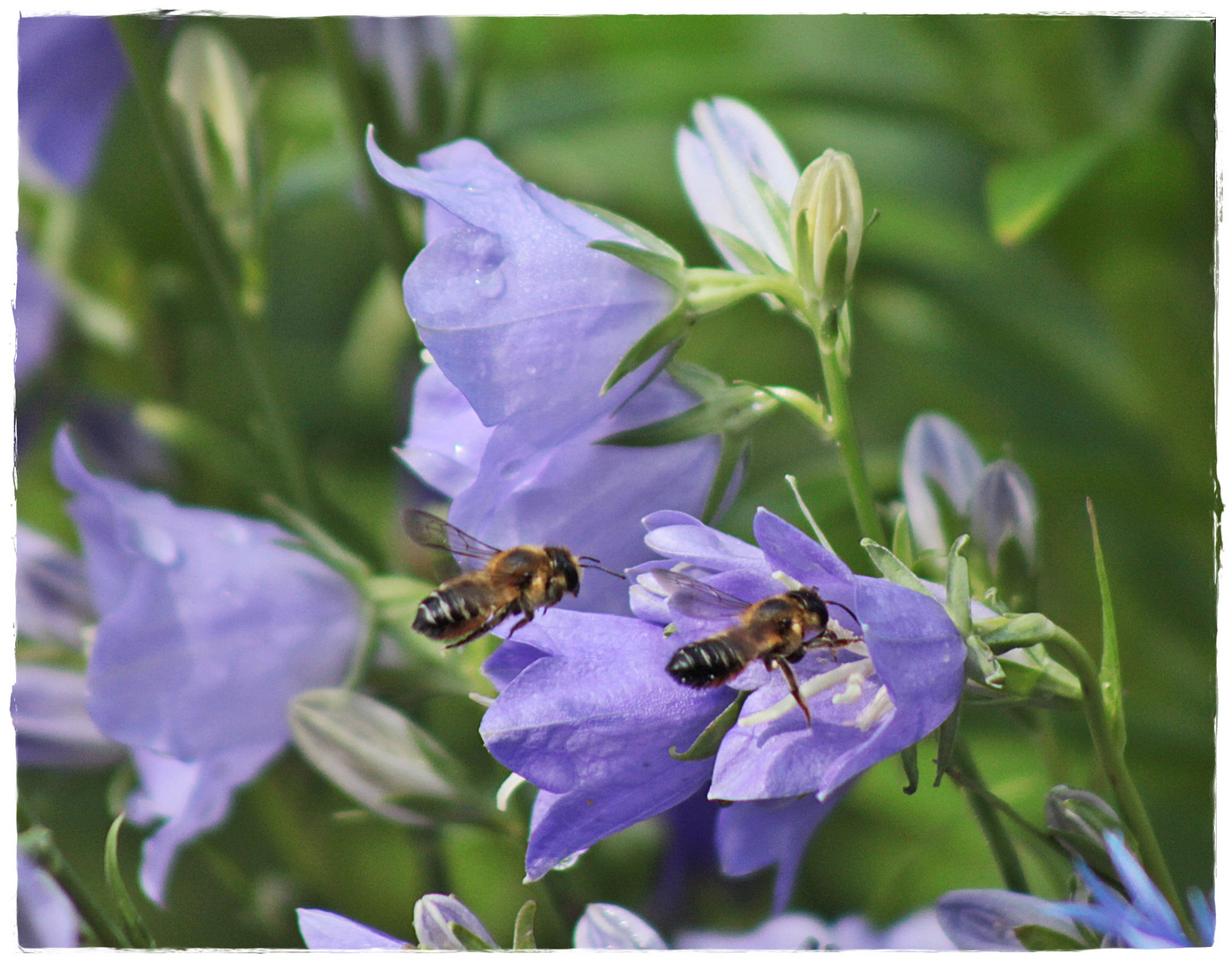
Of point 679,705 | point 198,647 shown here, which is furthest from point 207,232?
point 679,705

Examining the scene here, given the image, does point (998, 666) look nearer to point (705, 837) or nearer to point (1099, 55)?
point (705, 837)

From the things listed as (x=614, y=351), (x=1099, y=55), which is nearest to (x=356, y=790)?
(x=614, y=351)

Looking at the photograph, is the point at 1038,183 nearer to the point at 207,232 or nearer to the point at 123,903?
the point at 207,232

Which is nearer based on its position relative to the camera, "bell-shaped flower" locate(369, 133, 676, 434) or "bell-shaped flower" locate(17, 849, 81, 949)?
"bell-shaped flower" locate(369, 133, 676, 434)

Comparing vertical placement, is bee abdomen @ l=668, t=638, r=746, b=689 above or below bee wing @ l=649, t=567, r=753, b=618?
below

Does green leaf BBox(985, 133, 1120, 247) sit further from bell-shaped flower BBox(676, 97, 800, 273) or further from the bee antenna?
the bee antenna

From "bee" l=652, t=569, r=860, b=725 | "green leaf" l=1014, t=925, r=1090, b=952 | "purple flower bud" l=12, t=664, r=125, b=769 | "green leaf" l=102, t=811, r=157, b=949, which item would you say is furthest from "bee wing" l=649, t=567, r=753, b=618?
"purple flower bud" l=12, t=664, r=125, b=769

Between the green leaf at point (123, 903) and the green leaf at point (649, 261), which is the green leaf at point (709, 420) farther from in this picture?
the green leaf at point (123, 903)
